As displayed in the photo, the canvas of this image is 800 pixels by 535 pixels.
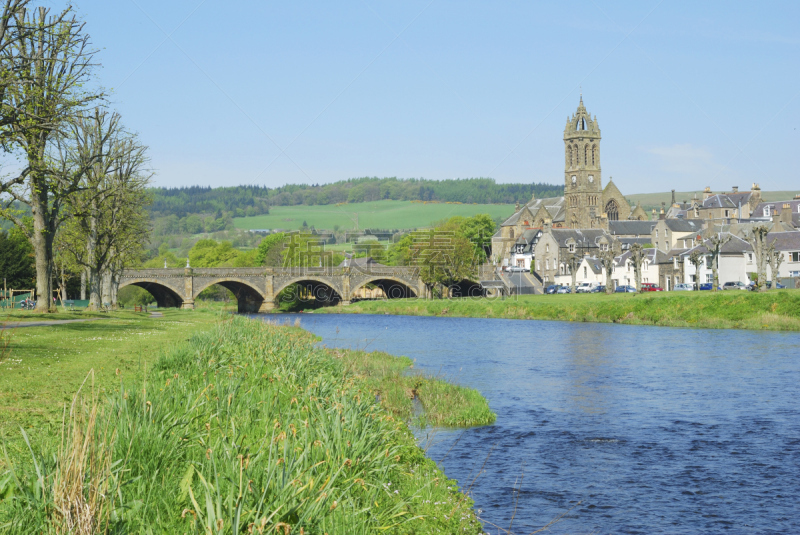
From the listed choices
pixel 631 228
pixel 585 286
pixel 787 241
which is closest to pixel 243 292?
pixel 585 286

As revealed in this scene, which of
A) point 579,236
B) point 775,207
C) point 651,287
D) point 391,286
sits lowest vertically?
point 651,287

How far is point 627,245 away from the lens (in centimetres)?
12406

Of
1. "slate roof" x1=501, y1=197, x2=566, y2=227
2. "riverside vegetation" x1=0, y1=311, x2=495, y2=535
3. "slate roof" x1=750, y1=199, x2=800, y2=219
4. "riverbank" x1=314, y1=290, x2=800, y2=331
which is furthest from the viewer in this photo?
"slate roof" x1=501, y1=197, x2=566, y2=227

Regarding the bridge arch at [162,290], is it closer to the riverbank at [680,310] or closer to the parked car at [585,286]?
the riverbank at [680,310]

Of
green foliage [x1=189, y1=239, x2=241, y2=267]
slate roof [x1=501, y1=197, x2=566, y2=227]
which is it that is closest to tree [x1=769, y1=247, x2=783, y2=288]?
slate roof [x1=501, y1=197, x2=566, y2=227]

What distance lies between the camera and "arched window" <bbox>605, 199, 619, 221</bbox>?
15250 centimetres

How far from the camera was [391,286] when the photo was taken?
11250 cm

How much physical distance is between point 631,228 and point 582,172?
794 inches

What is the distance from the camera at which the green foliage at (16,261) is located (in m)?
73.9

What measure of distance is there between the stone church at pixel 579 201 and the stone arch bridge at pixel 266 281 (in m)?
48.1

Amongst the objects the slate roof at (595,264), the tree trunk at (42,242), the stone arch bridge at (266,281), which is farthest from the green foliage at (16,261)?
the slate roof at (595,264)

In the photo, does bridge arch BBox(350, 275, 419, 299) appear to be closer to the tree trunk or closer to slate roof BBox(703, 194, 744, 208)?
slate roof BBox(703, 194, 744, 208)

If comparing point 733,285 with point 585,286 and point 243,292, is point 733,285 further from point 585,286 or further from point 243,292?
point 243,292

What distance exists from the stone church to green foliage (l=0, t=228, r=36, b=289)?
94.5 m
